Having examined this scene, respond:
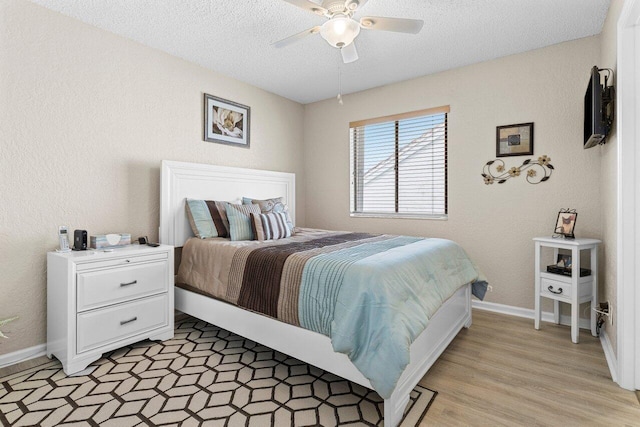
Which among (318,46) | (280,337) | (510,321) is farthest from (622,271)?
(318,46)

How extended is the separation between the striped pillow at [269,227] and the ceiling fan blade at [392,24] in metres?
1.73

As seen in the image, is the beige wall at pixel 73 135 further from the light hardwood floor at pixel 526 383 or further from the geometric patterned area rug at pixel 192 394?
the light hardwood floor at pixel 526 383

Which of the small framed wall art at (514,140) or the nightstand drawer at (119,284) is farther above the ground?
the small framed wall art at (514,140)

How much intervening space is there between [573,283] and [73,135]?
396 centimetres

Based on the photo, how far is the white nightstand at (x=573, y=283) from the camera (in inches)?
96.3

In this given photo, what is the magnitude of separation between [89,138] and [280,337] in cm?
213

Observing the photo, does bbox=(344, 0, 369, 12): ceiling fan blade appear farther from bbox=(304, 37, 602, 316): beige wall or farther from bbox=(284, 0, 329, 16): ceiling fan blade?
bbox=(304, 37, 602, 316): beige wall

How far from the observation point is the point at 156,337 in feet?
8.25

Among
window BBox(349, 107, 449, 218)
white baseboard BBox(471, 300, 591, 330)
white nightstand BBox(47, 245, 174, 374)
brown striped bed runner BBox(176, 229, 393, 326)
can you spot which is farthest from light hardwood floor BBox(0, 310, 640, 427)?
window BBox(349, 107, 449, 218)

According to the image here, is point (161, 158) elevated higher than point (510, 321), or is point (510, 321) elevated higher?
point (161, 158)

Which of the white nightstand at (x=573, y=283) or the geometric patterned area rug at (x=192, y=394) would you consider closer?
the geometric patterned area rug at (x=192, y=394)

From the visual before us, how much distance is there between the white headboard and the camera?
2.93m

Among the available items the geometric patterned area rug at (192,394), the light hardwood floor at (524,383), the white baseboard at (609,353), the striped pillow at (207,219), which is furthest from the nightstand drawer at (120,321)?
the white baseboard at (609,353)

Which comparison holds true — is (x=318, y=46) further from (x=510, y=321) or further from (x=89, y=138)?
(x=510, y=321)
